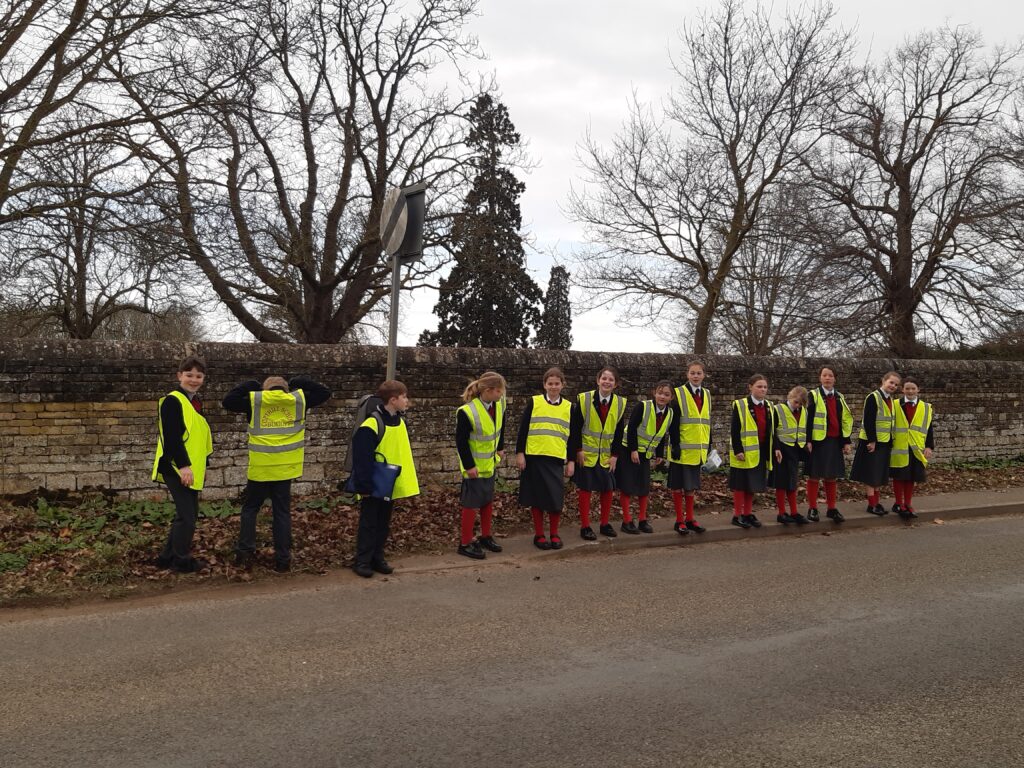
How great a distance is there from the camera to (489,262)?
821 inches

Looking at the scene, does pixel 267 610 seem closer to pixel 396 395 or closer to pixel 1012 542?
pixel 396 395

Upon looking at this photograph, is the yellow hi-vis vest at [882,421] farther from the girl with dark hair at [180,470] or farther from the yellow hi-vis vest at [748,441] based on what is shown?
the girl with dark hair at [180,470]

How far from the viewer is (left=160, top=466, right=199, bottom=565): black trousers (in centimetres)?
633

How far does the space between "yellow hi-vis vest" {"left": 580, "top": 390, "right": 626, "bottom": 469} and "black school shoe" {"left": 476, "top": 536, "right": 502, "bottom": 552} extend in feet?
4.33

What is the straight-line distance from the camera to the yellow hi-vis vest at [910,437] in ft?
32.5

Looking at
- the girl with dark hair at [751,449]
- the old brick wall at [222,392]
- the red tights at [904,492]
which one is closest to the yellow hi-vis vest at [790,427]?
the girl with dark hair at [751,449]

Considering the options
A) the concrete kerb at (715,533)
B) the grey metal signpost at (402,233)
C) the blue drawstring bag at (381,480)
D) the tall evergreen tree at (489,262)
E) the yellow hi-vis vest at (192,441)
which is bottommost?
the concrete kerb at (715,533)

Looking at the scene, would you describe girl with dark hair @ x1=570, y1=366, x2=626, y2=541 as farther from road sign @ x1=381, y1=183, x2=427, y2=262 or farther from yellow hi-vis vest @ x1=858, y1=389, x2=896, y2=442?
yellow hi-vis vest @ x1=858, y1=389, x2=896, y2=442

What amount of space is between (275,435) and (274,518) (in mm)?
710

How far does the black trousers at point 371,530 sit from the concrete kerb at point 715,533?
0.28m

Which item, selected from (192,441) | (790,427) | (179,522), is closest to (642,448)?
(790,427)

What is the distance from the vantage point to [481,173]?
73.6 ft

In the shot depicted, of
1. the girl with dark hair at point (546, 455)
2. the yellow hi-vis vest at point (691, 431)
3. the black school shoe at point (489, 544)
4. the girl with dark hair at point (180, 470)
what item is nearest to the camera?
the girl with dark hair at point (180, 470)

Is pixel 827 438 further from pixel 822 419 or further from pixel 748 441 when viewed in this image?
pixel 748 441
